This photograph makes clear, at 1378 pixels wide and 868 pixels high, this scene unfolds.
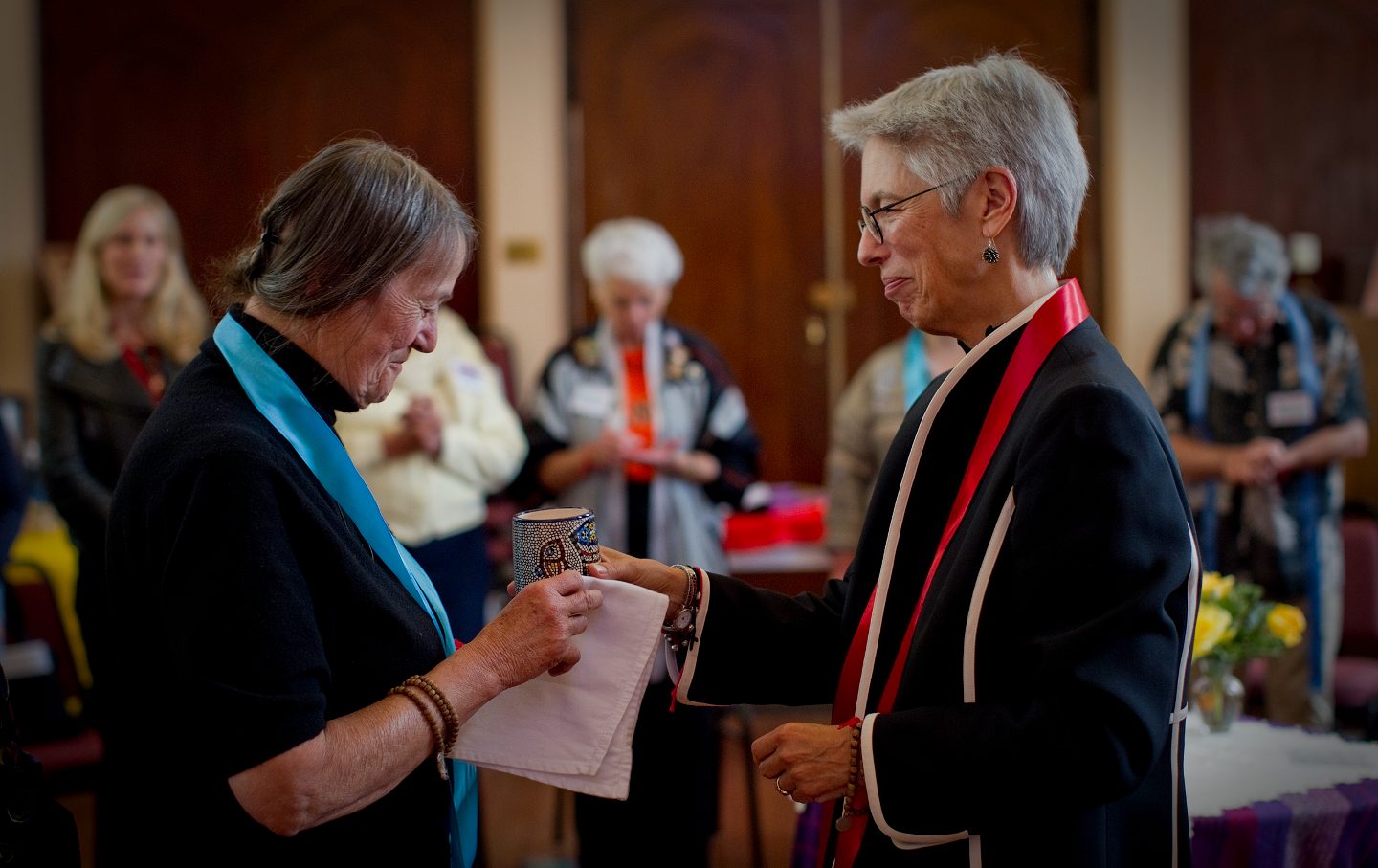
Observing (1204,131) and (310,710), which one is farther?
(1204,131)

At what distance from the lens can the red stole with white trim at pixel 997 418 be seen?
4.56 feet

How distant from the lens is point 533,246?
5723 millimetres

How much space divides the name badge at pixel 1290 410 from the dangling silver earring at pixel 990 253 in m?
2.85

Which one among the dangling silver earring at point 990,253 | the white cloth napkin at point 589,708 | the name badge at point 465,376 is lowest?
the white cloth napkin at point 589,708

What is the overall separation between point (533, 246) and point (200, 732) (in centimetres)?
465

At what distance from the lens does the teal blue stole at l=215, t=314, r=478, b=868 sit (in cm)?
135

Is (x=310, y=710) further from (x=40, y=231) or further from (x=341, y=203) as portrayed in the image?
(x=40, y=231)

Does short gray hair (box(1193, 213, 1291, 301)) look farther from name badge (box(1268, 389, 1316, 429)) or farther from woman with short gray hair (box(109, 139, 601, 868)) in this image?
woman with short gray hair (box(109, 139, 601, 868))

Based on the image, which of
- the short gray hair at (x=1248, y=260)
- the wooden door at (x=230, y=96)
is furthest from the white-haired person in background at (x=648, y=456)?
the wooden door at (x=230, y=96)

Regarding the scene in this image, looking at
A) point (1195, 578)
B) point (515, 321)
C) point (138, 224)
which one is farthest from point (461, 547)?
point (515, 321)

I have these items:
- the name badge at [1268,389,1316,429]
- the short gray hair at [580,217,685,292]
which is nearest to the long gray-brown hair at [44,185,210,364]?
the short gray hair at [580,217,685,292]

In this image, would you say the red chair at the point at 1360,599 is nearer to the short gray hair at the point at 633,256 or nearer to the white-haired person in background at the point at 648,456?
the white-haired person in background at the point at 648,456

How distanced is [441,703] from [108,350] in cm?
219

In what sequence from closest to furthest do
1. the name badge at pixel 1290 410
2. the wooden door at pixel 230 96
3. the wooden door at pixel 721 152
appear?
the name badge at pixel 1290 410 < the wooden door at pixel 230 96 < the wooden door at pixel 721 152
